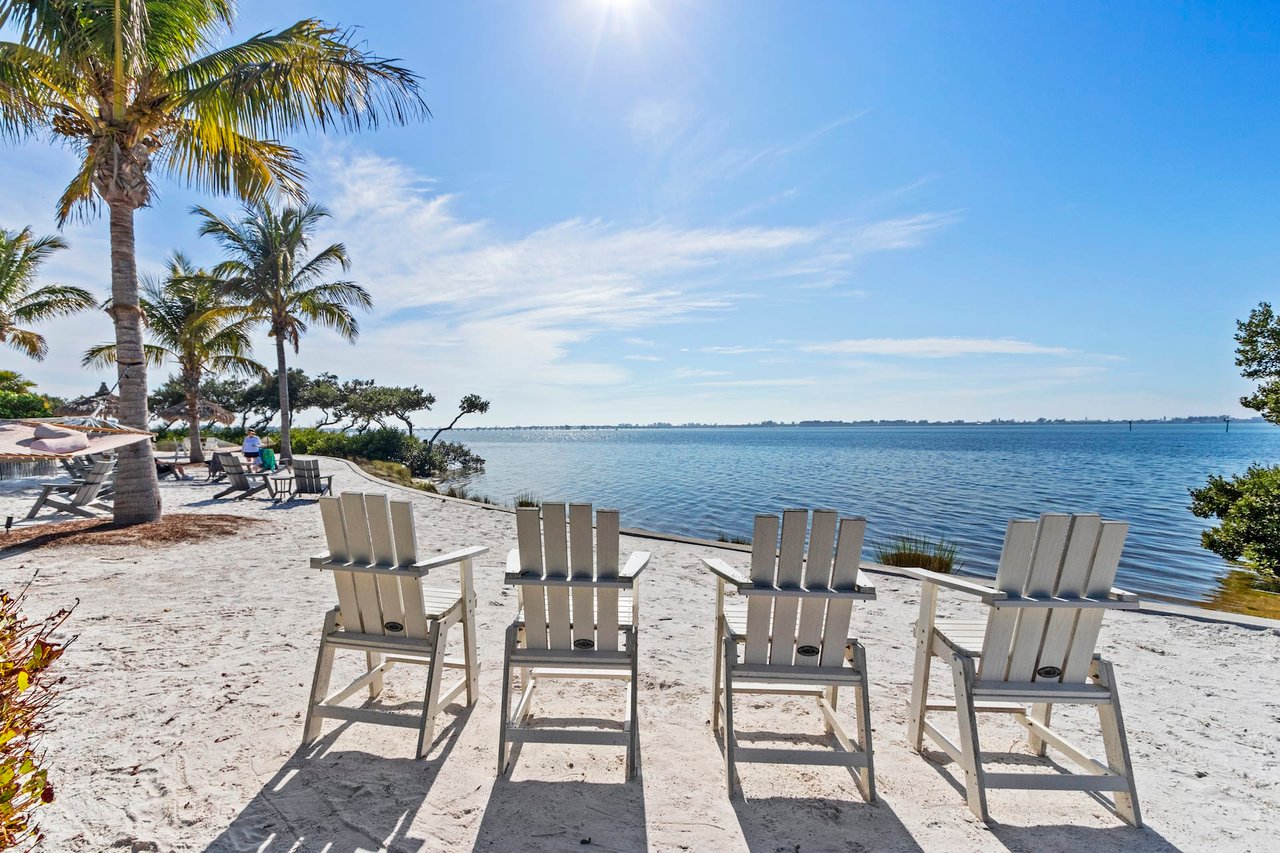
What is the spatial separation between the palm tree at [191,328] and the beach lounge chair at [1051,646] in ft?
66.9

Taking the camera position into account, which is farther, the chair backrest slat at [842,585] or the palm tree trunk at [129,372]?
the palm tree trunk at [129,372]

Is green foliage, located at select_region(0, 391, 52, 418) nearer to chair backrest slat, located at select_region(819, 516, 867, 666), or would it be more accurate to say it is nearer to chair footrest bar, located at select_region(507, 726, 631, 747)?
chair footrest bar, located at select_region(507, 726, 631, 747)

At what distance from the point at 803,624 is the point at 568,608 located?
1104mm


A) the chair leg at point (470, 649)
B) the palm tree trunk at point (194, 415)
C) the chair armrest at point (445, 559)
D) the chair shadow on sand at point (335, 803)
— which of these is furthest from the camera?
the palm tree trunk at point (194, 415)

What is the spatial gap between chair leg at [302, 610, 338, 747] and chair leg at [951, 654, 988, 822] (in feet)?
9.79

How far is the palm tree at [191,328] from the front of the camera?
56.4ft

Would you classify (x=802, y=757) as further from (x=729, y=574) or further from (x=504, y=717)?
(x=504, y=717)

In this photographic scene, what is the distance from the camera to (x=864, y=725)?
248 cm

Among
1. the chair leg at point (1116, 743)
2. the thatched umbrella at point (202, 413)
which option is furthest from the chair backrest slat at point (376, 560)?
the thatched umbrella at point (202, 413)

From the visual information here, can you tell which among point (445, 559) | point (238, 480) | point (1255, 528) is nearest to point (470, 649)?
point (445, 559)

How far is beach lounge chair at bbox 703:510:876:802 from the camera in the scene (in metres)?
2.47

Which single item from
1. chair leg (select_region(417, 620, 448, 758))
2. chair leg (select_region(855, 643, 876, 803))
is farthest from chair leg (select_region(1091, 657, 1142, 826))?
chair leg (select_region(417, 620, 448, 758))

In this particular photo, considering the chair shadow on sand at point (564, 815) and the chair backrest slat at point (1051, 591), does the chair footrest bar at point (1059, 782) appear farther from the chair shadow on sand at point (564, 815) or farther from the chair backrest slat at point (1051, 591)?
the chair shadow on sand at point (564, 815)

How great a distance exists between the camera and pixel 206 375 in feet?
63.2
